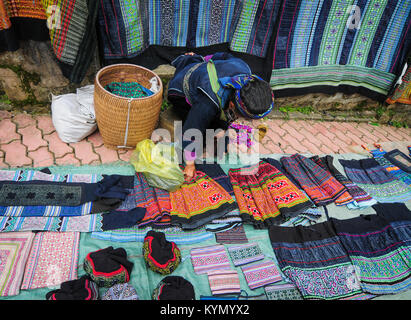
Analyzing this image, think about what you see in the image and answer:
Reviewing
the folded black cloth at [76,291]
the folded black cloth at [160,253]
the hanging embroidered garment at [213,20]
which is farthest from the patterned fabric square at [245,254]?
the hanging embroidered garment at [213,20]

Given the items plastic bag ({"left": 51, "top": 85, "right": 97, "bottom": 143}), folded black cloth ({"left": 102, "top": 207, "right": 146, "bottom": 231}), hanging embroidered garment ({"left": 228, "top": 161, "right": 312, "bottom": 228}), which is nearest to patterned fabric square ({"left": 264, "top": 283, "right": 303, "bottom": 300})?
hanging embroidered garment ({"left": 228, "top": 161, "right": 312, "bottom": 228})

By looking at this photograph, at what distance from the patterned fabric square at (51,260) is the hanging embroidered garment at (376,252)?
226 centimetres

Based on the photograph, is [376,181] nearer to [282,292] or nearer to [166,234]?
[282,292]

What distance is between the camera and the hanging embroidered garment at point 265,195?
2524 millimetres

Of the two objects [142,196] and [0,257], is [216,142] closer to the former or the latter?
[142,196]

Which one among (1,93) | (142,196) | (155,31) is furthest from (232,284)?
(1,93)

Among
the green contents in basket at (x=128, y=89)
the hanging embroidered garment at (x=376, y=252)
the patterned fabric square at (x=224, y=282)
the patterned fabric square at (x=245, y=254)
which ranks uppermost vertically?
the green contents in basket at (x=128, y=89)

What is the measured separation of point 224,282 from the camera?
79.6 inches

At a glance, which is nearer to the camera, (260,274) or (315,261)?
(260,274)

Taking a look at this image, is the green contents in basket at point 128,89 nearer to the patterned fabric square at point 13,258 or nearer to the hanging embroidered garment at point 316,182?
the patterned fabric square at point 13,258

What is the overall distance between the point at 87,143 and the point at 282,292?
2.44 metres

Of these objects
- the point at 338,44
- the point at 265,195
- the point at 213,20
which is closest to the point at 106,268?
the point at 265,195

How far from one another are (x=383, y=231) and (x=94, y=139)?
3165 mm

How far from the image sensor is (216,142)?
308 cm
